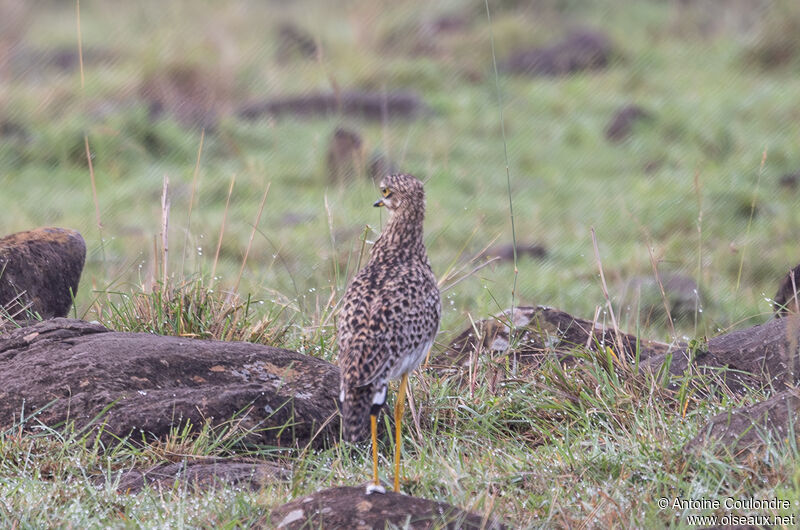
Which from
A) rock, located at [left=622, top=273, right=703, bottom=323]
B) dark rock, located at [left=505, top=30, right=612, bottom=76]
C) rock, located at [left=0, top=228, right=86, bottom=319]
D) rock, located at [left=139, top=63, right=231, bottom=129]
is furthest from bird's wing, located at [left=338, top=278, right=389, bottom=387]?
dark rock, located at [left=505, top=30, right=612, bottom=76]

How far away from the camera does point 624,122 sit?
11.9 m

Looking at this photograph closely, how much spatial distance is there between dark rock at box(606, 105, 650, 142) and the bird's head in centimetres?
783

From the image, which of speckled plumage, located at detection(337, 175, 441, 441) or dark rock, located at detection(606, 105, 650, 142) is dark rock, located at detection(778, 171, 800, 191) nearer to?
dark rock, located at detection(606, 105, 650, 142)

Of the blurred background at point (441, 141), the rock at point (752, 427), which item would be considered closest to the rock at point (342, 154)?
the blurred background at point (441, 141)

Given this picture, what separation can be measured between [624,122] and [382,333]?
28.2 ft

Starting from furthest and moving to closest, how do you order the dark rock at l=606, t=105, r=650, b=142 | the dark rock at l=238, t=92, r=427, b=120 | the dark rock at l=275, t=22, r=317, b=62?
1. the dark rock at l=275, t=22, r=317, b=62
2. the dark rock at l=238, t=92, r=427, b=120
3. the dark rock at l=606, t=105, r=650, b=142

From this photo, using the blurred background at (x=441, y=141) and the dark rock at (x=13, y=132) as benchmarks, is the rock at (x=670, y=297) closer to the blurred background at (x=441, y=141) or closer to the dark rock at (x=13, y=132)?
the blurred background at (x=441, y=141)

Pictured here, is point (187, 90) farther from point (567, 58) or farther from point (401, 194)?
point (401, 194)

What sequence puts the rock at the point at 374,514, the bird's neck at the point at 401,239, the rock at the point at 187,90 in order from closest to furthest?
the rock at the point at 374,514, the bird's neck at the point at 401,239, the rock at the point at 187,90

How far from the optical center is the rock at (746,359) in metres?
4.71

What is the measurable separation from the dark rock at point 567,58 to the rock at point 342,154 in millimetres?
3758

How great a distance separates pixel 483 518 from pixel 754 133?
29.3 feet

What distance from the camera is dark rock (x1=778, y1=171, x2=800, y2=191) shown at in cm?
1027

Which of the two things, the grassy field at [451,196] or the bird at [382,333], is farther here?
the grassy field at [451,196]
